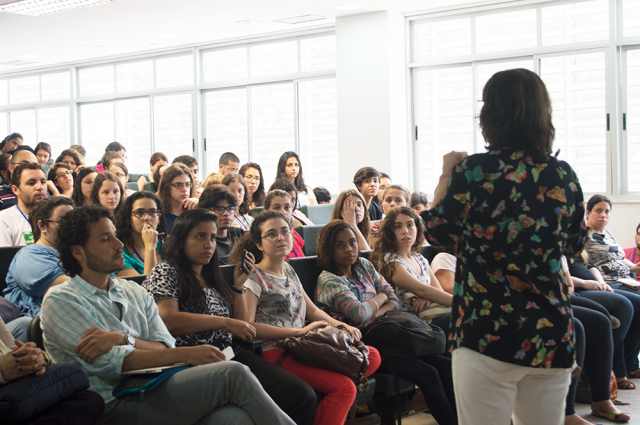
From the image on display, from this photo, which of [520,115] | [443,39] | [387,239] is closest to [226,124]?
[443,39]

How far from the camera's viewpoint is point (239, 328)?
7.93 ft

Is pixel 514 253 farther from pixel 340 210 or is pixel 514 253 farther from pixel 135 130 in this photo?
pixel 135 130

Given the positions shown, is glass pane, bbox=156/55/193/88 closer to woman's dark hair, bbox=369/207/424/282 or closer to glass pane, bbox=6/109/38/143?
glass pane, bbox=6/109/38/143

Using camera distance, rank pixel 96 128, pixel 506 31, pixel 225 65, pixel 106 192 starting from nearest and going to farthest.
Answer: pixel 106 192 < pixel 506 31 < pixel 225 65 < pixel 96 128

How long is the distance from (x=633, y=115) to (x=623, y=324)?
394 cm

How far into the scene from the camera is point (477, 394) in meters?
1.48

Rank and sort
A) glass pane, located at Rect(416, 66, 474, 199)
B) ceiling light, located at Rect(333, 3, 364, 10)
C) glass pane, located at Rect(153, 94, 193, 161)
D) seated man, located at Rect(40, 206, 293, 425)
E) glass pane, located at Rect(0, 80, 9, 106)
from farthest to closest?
1. glass pane, located at Rect(0, 80, 9, 106)
2. glass pane, located at Rect(153, 94, 193, 161)
3. glass pane, located at Rect(416, 66, 474, 199)
4. ceiling light, located at Rect(333, 3, 364, 10)
5. seated man, located at Rect(40, 206, 293, 425)

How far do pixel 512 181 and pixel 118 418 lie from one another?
4.69ft

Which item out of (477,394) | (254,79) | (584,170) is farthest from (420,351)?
(254,79)

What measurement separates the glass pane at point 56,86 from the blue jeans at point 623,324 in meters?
10.2

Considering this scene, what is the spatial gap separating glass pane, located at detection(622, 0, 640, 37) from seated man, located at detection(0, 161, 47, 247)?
630cm

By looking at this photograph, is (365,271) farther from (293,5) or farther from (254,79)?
(254,79)

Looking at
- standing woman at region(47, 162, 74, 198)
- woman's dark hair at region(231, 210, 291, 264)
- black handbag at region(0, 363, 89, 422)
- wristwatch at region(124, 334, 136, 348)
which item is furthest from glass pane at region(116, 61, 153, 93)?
black handbag at region(0, 363, 89, 422)

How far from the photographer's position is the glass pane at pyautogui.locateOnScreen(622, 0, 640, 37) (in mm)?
6715
